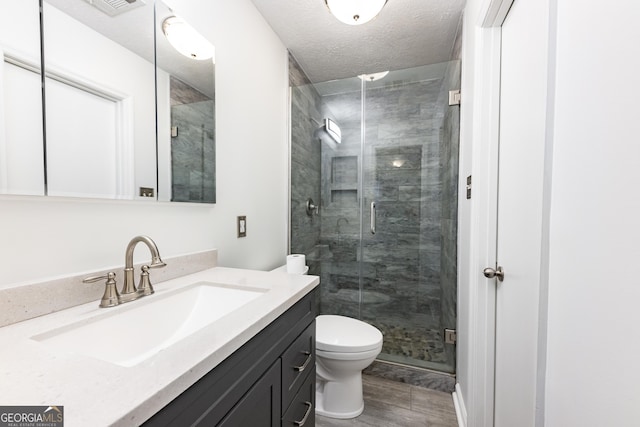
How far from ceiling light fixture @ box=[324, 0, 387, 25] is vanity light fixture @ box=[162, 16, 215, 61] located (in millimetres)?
658

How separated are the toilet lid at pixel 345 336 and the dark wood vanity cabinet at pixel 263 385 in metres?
0.37

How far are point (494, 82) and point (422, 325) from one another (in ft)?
6.07

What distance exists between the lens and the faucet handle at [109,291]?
756 millimetres

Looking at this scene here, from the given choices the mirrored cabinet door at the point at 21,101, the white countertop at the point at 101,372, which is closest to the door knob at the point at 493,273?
the white countertop at the point at 101,372

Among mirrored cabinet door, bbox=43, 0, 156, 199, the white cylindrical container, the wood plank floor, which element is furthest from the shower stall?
mirrored cabinet door, bbox=43, 0, 156, 199

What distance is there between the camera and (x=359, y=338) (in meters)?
1.53

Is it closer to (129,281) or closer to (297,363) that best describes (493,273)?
(297,363)

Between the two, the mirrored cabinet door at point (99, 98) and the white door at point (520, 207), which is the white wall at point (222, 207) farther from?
the white door at point (520, 207)

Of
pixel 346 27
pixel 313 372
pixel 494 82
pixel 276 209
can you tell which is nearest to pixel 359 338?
pixel 313 372

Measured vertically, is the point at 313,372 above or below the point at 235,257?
below

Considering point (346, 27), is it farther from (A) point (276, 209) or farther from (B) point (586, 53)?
(B) point (586, 53)

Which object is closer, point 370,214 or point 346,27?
point 346,27

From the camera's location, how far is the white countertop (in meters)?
0.37

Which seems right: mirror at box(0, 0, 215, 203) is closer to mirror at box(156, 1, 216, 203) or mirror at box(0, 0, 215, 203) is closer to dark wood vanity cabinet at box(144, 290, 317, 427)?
mirror at box(156, 1, 216, 203)
